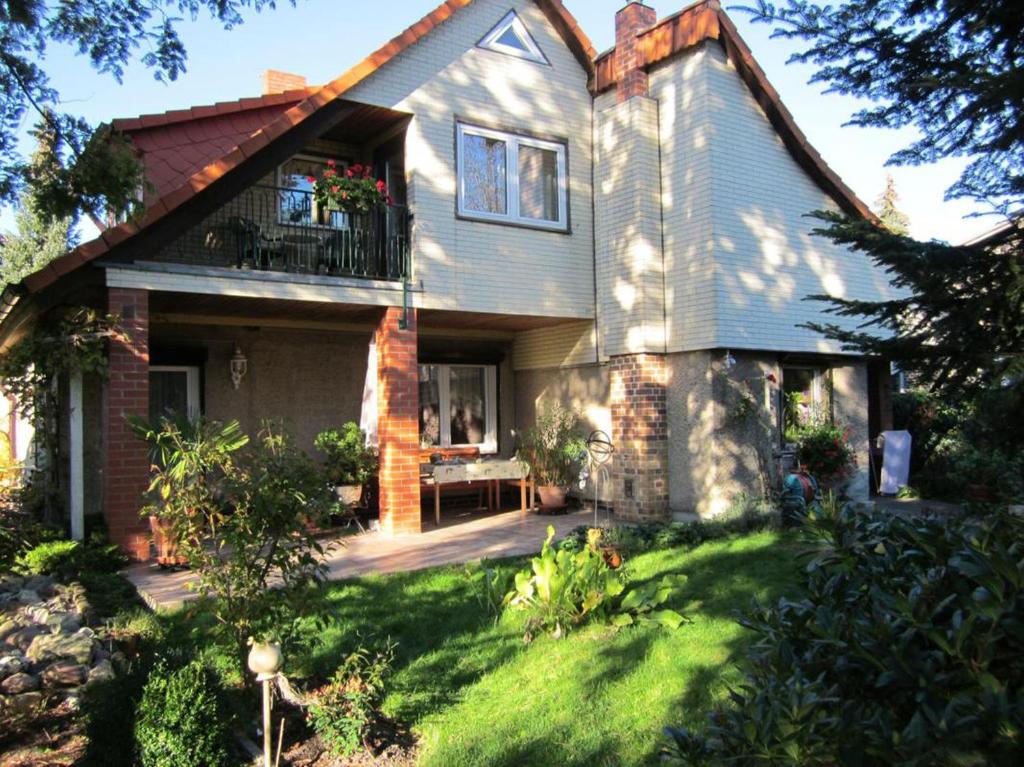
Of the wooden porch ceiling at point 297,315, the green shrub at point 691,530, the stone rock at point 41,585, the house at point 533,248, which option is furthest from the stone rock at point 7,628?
the green shrub at point 691,530

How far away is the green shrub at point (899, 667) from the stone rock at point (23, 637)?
16.5 ft

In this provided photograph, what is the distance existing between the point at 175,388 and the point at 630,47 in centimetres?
794

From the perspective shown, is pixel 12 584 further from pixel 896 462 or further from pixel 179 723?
pixel 896 462

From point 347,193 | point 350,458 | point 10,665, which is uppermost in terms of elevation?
point 347,193

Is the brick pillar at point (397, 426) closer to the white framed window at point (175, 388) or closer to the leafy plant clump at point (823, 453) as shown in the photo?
the white framed window at point (175, 388)

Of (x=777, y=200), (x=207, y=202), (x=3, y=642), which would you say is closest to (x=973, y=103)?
(x=3, y=642)

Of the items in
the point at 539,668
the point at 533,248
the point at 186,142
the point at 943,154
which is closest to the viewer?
the point at 943,154

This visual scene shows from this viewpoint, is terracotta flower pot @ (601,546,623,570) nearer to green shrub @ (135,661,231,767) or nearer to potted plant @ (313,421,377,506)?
green shrub @ (135,661,231,767)

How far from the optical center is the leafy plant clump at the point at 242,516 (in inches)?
168

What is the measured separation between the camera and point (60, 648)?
544cm

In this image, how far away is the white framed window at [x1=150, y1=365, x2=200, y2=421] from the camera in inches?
431

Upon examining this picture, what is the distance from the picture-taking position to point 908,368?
352 centimetres

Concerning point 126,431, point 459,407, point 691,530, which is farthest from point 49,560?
point 459,407

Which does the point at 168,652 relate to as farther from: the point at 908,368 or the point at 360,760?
the point at 908,368
